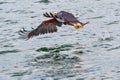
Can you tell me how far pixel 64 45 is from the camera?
1092cm

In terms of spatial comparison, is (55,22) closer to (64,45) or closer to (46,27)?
(46,27)

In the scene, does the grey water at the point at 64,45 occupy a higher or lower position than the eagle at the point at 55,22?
lower

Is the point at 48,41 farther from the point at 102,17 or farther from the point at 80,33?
the point at 102,17

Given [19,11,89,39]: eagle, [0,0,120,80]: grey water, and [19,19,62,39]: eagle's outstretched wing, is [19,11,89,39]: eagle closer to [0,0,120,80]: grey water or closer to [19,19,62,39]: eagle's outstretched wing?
[19,19,62,39]: eagle's outstretched wing

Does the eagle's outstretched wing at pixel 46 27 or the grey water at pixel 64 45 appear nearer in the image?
the grey water at pixel 64 45

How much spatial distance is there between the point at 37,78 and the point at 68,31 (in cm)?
292

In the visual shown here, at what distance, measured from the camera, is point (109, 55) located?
10102 millimetres

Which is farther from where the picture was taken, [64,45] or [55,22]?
[64,45]

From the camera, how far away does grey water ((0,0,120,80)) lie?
9.41m

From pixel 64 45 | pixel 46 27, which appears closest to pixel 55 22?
pixel 46 27

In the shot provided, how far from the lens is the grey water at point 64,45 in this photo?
9406 mm

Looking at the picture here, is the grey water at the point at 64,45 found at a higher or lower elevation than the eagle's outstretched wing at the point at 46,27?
lower

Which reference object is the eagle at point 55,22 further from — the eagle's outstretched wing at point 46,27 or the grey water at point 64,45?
the grey water at point 64,45

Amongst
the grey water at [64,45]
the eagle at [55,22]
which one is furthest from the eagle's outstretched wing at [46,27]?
the grey water at [64,45]
